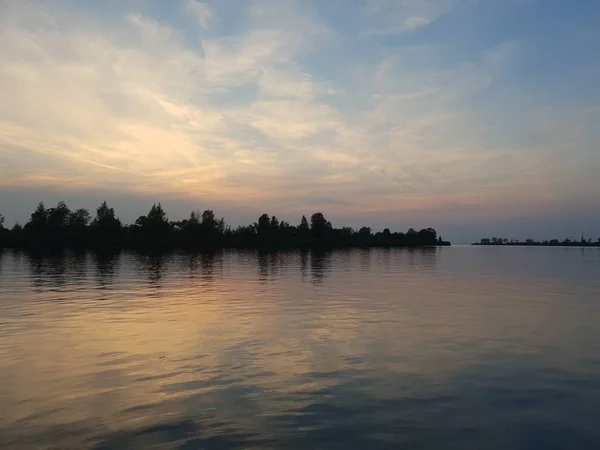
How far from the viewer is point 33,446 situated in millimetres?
11812

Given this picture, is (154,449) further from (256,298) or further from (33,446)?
(256,298)

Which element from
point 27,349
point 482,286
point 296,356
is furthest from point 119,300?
point 482,286

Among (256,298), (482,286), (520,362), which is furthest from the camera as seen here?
(482,286)

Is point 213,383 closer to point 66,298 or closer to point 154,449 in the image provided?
point 154,449

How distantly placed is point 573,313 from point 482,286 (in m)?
21.7

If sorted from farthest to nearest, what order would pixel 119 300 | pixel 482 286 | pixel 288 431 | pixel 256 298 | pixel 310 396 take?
1. pixel 482 286
2. pixel 256 298
3. pixel 119 300
4. pixel 310 396
5. pixel 288 431

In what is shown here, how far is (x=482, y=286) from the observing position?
57125mm

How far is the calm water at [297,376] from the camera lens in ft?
42.1

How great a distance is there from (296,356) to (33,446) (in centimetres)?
1159

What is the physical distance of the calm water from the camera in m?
12.8

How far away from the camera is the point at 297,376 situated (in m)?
18.3

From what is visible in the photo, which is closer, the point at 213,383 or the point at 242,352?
the point at 213,383

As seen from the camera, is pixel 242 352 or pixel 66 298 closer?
pixel 242 352

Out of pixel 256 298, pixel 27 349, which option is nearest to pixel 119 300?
pixel 256 298
